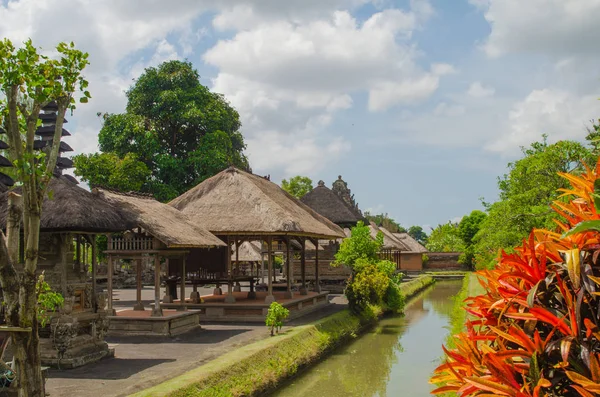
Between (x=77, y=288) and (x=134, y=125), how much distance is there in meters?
23.9

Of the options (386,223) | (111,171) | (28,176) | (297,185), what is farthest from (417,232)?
(28,176)

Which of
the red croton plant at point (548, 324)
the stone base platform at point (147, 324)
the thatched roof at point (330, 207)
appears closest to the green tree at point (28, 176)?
the red croton plant at point (548, 324)

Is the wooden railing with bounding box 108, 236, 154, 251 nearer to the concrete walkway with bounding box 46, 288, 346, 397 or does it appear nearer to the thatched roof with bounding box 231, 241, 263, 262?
the concrete walkway with bounding box 46, 288, 346, 397

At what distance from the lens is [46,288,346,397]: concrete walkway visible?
9.18 metres

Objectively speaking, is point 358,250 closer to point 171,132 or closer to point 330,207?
point 330,207

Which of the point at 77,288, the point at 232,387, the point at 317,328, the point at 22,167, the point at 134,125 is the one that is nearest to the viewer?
the point at 22,167

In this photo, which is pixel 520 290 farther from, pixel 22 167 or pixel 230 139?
pixel 230 139

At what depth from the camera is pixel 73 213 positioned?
445 inches

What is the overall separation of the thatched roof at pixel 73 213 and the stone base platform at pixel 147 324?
3.05 m

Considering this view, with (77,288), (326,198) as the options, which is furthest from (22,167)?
(326,198)

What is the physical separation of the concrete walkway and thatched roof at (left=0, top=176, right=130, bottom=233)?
2.53m

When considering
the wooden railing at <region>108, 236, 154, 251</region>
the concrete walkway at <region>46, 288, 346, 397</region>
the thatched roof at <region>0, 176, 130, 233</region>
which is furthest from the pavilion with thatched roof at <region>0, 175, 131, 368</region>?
the wooden railing at <region>108, 236, 154, 251</region>

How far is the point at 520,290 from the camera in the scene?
8.21 ft

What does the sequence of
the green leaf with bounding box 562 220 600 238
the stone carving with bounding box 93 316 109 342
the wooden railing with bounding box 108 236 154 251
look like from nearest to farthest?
1. the green leaf with bounding box 562 220 600 238
2. the stone carving with bounding box 93 316 109 342
3. the wooden railing with bounding box 108 236 154 251
